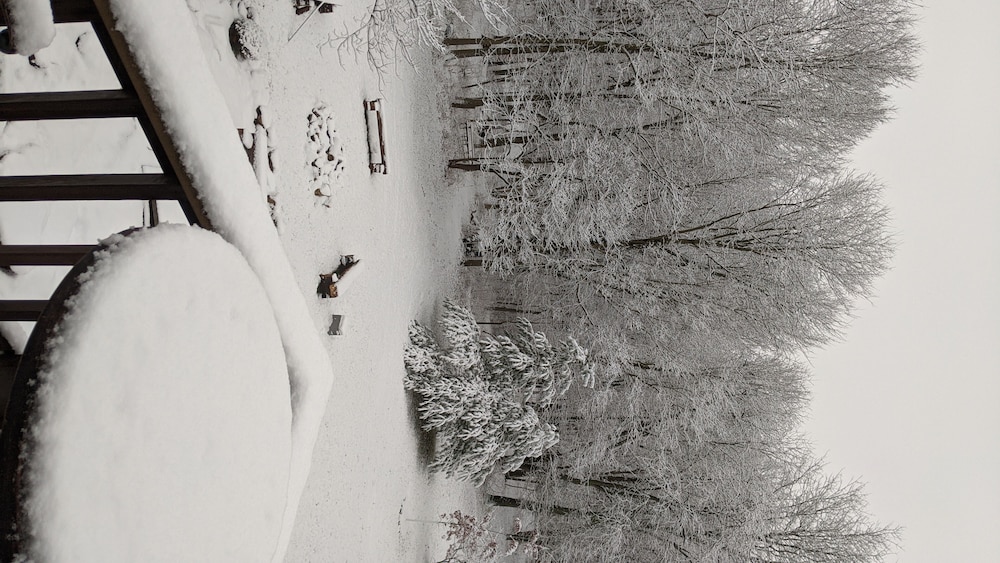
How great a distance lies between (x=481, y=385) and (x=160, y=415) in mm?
10733

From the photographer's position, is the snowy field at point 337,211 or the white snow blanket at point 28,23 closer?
the white snow blanket at point 28,23

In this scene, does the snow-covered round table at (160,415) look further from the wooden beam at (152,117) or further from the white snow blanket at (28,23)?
the white snow blanket at (28,23)

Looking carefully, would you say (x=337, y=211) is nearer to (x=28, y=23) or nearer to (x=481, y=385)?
(x=481, y=385)

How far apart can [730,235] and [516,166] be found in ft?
14.9

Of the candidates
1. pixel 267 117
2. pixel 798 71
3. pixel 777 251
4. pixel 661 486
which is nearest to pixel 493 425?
pixel 661 486

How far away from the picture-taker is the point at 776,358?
16.8m

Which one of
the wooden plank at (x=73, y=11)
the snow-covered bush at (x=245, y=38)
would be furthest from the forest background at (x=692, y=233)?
the wooden plank at (x=73, y=11)

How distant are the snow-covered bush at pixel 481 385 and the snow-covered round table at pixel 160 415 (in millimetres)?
8880

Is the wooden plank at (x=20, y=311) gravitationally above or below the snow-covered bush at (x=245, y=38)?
below

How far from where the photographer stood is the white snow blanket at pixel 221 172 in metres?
2.65

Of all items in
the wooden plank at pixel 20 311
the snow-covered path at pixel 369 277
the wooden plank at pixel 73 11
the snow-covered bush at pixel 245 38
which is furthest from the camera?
the snow-covered path at pixel 369 277

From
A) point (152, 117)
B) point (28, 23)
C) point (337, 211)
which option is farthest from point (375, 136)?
point (28, 23)

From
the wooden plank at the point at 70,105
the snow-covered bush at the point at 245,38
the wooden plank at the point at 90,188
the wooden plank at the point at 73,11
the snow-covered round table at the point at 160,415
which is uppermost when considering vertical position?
the snow-covered bush at the point at 245,38

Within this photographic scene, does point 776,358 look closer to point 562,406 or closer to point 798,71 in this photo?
point 562,406
